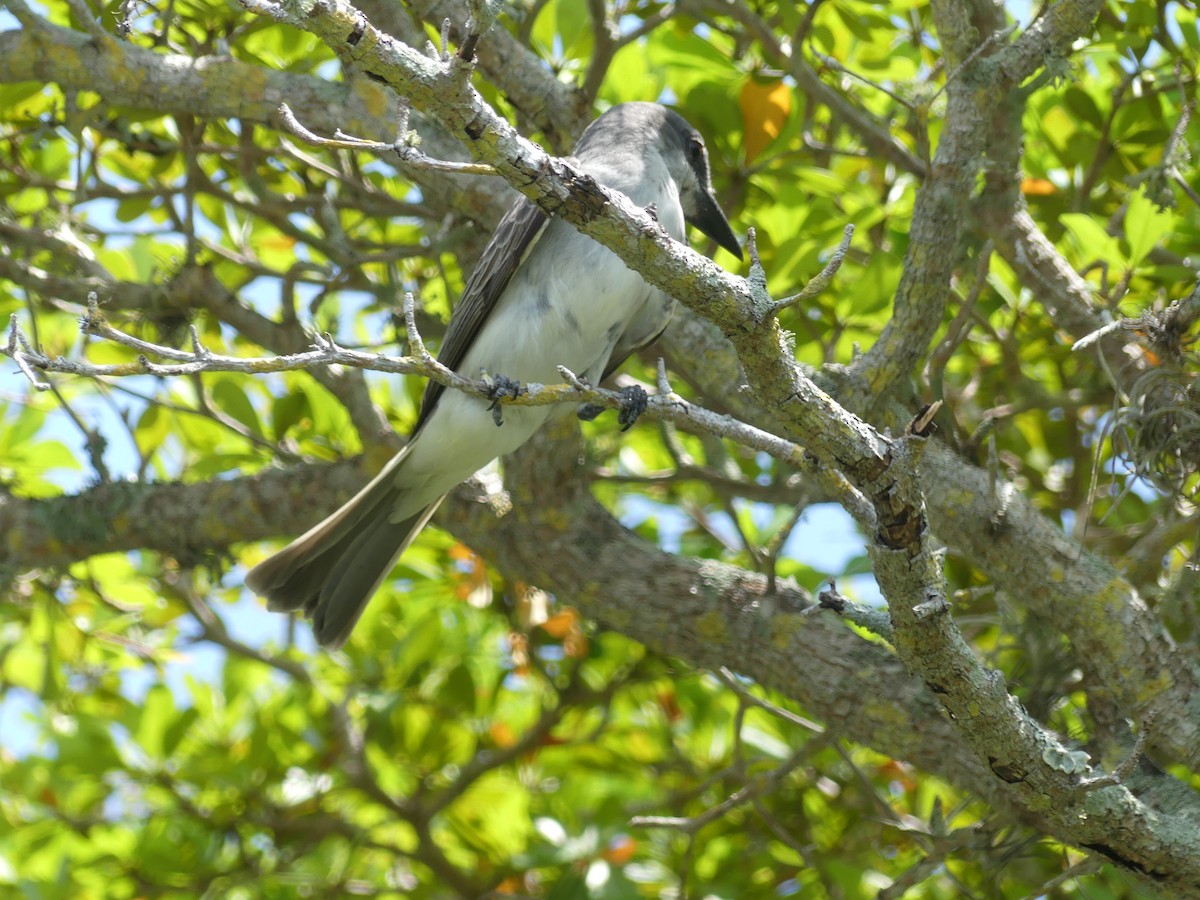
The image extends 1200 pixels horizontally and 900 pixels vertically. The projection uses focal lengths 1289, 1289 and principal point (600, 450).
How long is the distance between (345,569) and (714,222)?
4.84 ft

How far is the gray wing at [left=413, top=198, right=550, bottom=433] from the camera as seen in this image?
3.27m

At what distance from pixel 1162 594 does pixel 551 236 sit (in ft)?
6.16

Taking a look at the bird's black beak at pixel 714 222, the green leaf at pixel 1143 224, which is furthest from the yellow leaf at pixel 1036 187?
the bird's black beak at pixel 714 222

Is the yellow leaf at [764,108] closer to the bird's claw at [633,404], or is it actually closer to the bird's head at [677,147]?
the bird's head at [677,147]

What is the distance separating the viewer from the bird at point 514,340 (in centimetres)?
337

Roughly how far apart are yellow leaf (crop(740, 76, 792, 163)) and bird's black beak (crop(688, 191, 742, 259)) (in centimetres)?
23

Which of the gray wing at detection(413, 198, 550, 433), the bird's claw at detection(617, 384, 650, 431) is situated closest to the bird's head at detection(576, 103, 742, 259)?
the gray wing at detection(413, 198, 550, 433)

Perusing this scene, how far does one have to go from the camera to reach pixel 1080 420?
Result: 4.16 m

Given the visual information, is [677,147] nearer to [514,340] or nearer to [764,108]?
[764,108]

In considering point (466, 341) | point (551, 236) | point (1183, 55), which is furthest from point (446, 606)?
point (1183, 55)

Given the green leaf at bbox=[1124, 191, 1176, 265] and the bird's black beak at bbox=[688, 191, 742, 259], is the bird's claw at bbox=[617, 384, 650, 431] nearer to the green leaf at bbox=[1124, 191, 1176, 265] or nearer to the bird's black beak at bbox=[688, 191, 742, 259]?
the bird's black beak at bbox=[688, 191, 742, 259]

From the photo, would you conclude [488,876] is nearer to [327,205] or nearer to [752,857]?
[752,857]

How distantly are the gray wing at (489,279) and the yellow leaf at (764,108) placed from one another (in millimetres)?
814

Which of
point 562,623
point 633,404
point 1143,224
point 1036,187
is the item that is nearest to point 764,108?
point 1036,187
